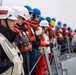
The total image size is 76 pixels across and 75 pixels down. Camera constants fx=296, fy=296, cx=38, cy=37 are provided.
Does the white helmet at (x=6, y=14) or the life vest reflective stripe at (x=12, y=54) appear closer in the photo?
the life vest reflective stripe at (x=12, y=54)

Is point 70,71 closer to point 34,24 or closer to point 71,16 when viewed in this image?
point 34,24

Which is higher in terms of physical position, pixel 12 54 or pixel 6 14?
pixel 6 14

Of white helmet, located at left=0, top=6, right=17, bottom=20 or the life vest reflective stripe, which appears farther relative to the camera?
white helmet, located at left=0, top=6, right=17, bottom=20

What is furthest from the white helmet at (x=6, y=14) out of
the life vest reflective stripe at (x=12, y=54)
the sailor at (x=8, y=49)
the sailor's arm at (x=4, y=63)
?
the sailor's arm at (x=4, y=63)

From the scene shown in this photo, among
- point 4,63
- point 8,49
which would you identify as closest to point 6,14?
point 8,49

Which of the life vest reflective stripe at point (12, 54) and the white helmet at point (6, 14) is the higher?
the white helmet at point (6, 14)

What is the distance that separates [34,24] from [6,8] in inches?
77.9

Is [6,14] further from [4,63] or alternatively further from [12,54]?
[4,63]

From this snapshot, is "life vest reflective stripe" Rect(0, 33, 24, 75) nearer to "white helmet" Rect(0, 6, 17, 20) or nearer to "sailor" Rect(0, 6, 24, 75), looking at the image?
"sailor" Rect(0, 6, 24, 75)

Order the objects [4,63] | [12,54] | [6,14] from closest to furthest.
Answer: [4,63] < [12,54] < [6,14]

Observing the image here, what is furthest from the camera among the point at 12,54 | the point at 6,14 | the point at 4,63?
the point at 6,14

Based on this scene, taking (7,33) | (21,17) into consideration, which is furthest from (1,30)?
(21,17)

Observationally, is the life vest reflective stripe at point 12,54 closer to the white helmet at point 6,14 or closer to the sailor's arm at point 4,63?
the sailor's arm at point 4,63

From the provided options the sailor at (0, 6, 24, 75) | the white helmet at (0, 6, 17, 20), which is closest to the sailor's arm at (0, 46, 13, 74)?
the sailor at (0, 6, 24, 75)
